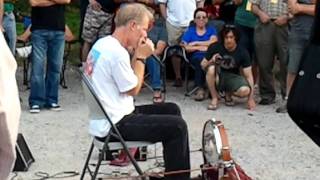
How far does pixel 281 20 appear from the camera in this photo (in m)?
9.12

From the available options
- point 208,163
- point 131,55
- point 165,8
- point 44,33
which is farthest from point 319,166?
point 165,8

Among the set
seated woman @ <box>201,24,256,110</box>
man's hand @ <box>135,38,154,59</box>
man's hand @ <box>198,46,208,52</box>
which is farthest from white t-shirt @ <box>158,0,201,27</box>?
man's hand @ <box>135,38,154,59</box>

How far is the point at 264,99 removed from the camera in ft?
30.7

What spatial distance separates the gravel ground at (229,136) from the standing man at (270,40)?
0.94 ft

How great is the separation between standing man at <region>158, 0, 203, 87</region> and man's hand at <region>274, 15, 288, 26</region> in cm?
142

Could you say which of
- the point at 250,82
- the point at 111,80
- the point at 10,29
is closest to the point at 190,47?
the point at 250,82

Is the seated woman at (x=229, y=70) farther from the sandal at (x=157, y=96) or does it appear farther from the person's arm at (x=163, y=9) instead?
the person's arm at (x=163, y=9)

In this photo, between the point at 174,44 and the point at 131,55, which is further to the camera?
the point at 174,44

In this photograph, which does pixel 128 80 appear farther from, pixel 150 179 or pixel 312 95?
pixel 312 95

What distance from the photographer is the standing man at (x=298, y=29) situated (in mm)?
8531

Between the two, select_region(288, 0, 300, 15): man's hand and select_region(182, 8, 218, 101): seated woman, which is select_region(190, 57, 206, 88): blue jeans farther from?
select_region(288, 0, 300, 15): man's hand

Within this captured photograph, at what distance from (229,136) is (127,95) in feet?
7.72

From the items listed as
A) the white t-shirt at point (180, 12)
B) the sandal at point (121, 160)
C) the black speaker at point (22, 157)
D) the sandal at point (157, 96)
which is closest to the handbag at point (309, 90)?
the sandal at point (121, 160)

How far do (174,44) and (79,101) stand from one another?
1467mm
